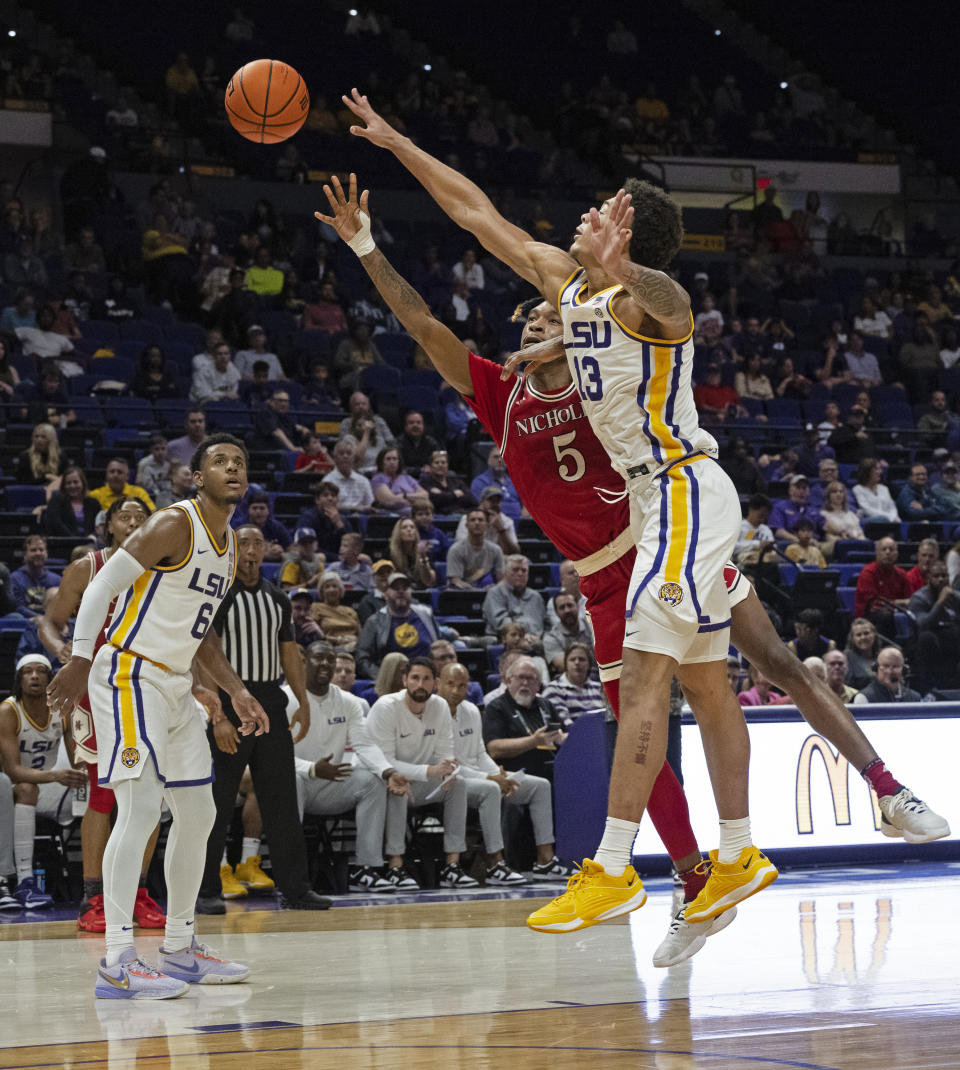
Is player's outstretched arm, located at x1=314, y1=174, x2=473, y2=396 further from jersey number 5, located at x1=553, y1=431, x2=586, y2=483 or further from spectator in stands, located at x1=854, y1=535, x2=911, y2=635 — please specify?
spectator in stands, located at x1=854, y1=535, x2=911, y2=635

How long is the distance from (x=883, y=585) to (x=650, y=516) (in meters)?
9.41

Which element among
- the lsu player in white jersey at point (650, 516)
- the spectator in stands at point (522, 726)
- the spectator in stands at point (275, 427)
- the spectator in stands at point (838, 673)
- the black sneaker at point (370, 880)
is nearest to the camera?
the lsu player in white jersey at point (650, 516)

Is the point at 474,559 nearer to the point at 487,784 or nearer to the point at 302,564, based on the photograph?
the point at 302,564

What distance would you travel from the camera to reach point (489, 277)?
1958 centimetres

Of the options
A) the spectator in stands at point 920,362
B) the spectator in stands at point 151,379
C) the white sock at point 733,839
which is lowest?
the white sock at point 733,839

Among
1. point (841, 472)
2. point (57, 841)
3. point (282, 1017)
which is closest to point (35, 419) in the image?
point (57, 841)

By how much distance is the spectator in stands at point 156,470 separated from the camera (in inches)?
496

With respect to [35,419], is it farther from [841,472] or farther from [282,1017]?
[282,1017]

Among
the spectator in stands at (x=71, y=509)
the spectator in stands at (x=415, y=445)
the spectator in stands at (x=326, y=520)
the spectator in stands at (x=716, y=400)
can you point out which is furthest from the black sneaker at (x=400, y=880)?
the spectator in stands at (x=716, y=400)

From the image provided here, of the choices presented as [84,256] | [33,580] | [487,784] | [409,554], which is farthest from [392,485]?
[84,256]

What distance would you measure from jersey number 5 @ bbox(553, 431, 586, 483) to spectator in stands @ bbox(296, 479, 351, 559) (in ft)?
25.3

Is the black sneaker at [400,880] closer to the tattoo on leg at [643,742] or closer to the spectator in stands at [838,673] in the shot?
the spectator in stands at [838,673]

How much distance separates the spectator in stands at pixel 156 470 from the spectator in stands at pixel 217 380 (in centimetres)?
232

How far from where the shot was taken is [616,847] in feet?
14.7
